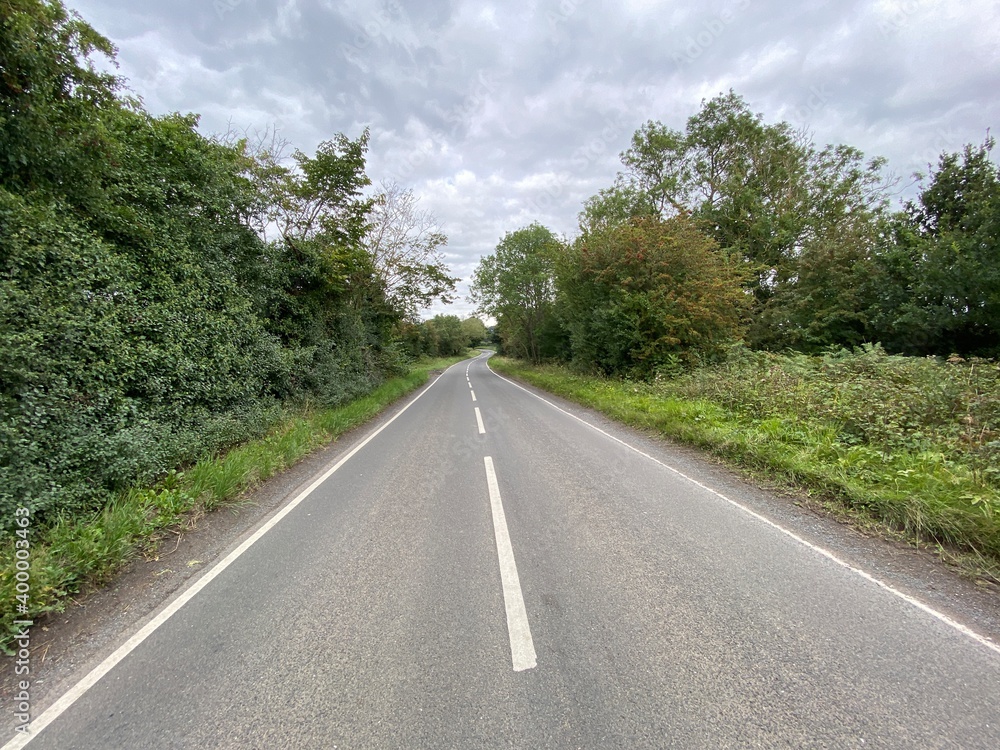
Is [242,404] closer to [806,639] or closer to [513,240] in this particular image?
[806,639]

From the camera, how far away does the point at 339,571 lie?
3055 millimetres

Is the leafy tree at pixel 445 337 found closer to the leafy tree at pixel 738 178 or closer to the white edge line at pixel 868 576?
the leafy tree at pixel 738 178

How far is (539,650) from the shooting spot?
86.2 inches

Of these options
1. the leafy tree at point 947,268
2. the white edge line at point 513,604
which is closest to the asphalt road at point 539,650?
the white edge line at point 513,604

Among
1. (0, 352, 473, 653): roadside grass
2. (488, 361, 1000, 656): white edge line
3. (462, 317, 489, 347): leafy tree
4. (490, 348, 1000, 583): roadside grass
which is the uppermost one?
(462, 317, 489, 347): leafy tree

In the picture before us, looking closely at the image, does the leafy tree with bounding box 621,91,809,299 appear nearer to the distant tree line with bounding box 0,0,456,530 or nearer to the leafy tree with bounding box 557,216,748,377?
the leafy tree with bounding box 557,216,748,377

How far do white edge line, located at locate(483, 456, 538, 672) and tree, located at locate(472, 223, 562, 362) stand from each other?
79.8 feet

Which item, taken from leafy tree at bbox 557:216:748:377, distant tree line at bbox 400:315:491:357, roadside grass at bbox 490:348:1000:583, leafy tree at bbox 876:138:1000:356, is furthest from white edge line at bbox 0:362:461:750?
distant tree line at bbox 400:315:491:357

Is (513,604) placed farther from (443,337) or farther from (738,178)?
(443,337)

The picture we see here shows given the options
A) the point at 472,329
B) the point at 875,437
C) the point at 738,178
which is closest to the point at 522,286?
the point at 738,178

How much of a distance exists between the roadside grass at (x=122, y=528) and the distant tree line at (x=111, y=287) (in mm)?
368

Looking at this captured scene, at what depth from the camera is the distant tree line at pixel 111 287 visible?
3738 mm

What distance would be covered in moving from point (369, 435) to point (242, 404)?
8.28 ft

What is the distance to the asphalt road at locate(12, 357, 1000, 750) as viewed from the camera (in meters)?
1.73
